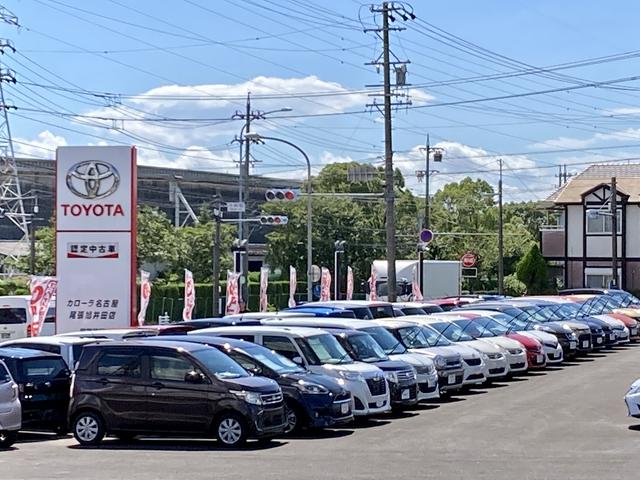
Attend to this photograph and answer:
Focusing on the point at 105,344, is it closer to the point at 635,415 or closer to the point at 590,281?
the point at 635,415

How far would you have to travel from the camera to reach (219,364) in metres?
17.1

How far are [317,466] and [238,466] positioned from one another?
39.7 inches

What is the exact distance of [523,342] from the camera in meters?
29.1

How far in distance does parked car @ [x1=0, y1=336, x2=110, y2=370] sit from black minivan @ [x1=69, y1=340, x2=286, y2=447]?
255 cm

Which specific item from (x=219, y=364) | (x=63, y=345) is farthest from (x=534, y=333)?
(x=219, y=364)

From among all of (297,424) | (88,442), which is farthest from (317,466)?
(88,442)

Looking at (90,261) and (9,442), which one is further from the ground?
(90,261)

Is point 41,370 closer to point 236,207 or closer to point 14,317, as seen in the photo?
point 14,317

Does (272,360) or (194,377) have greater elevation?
(272,360)

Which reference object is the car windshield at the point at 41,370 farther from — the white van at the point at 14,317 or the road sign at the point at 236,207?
the road sign at the point at 236,207

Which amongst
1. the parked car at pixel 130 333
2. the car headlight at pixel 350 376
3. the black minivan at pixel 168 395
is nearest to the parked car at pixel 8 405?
the black minivan at pixel 168 395

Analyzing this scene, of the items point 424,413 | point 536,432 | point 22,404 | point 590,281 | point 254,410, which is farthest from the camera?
point 590,281

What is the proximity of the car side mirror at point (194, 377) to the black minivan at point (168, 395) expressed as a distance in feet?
0.05

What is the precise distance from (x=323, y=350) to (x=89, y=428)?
14.3 ft
